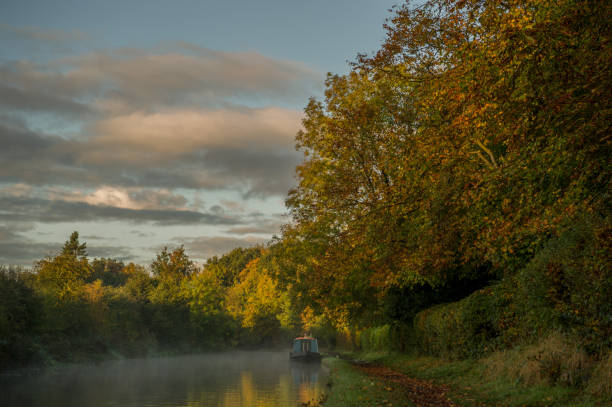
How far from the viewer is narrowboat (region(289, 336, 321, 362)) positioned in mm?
49688

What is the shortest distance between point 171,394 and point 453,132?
16.8 metres

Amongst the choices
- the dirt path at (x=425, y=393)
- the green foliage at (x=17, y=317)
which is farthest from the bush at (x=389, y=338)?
the green foliage at (x=17, y=317)

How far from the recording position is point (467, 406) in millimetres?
13469

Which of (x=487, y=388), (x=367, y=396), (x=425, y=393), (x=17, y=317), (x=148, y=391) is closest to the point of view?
(x=367, y=396)

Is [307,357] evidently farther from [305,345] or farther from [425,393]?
[425,393]

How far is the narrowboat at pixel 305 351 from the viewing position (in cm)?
4969

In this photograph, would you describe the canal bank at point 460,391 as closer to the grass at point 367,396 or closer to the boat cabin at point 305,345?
the grass at point 367,396

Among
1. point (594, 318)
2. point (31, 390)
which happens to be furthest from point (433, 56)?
point (31, 390)

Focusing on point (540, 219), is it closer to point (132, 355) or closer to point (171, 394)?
point (171, 394)

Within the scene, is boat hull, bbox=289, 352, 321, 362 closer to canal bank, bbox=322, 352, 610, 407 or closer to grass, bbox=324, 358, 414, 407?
canal bank, bbox=322, 352, 610, 407

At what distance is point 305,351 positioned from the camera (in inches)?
1988

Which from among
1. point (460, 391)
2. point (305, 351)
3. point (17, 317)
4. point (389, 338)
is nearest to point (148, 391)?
point (460, 391)

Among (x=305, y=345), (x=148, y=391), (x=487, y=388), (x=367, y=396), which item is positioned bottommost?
(x=305, y=345)

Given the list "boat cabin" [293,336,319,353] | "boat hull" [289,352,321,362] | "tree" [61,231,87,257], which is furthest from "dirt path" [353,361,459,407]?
"tree" [61,231,87,257]
